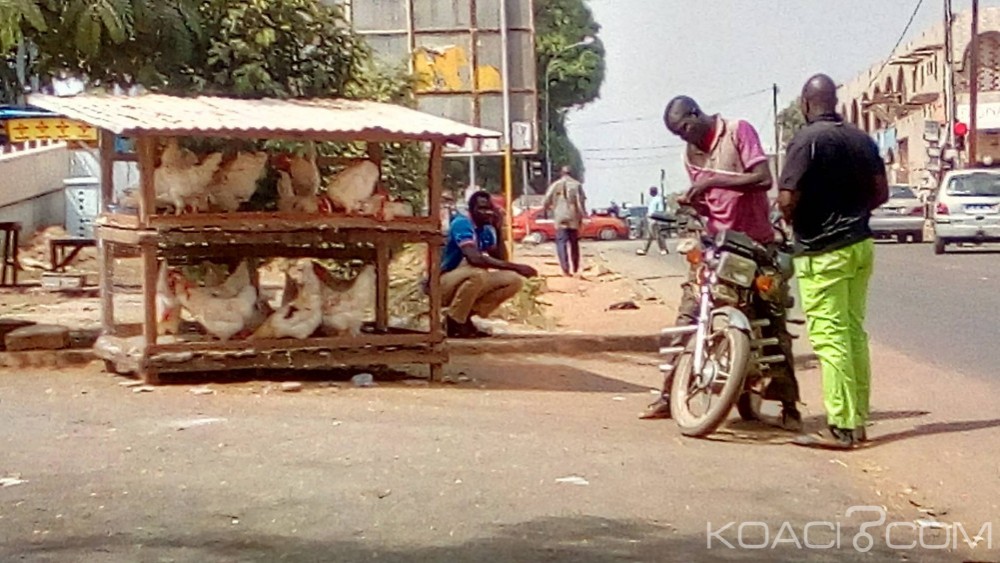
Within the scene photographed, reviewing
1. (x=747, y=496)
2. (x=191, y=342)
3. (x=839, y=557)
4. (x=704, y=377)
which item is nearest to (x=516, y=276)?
(x=191, y=342)

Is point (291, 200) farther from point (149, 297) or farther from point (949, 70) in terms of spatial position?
point (949, 70)

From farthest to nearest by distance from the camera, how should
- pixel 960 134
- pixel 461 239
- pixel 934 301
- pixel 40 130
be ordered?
pixel 960 134 < pixel 934 301 < pixel 40 130 < pixel 461 239

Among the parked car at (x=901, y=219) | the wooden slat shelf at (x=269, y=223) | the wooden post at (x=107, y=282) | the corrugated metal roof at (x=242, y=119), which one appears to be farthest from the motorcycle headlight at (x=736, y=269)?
the parked car at (x=901, y=219)

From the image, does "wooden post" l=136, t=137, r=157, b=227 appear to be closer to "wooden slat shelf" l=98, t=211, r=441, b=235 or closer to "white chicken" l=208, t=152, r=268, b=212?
"wooden slat shelf" l=98, t=211, r=441, b=235

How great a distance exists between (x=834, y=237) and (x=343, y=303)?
11.5 feet

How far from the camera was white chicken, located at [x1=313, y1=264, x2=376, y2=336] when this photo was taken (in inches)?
385

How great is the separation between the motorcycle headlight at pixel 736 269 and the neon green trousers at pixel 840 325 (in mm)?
342

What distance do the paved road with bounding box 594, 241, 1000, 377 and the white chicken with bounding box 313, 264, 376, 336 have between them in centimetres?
408

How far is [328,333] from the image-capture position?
978 centimetres

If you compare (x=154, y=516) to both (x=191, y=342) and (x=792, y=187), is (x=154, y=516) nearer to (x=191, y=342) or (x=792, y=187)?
(x=792, y=187)

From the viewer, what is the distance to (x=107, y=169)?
10328 millimetres

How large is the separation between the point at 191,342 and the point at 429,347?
1.43 meters

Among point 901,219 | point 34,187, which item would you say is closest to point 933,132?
point 901,219
